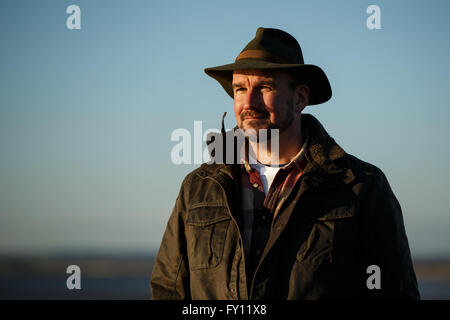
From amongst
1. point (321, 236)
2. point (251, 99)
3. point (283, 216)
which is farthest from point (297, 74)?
point (321, 236)

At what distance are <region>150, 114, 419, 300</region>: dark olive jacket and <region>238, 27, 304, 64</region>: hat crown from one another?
0.69m

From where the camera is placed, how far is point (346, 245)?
4.60 meters

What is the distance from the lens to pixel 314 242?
15.1 ft

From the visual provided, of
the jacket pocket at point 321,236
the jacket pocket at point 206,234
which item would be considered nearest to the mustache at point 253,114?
the jacket pocket at point 206,234

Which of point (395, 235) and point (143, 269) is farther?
point (143, 269)

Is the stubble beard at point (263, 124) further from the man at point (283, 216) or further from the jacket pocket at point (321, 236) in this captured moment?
the jacket pocket at point (321, 236)

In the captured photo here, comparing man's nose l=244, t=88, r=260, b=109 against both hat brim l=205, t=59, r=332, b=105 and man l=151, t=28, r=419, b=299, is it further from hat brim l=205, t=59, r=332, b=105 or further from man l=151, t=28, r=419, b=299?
hat brim l=205, t=59, r=332, b=105

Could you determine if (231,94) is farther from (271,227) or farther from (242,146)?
(271,227)

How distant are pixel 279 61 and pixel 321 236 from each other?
1.38m

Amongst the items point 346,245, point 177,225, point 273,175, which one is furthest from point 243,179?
point 346,245

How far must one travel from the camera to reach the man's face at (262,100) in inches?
195

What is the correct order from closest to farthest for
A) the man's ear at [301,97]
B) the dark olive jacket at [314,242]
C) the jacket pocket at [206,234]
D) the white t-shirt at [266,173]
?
the dark olive jacket at [314,242], the jacket pocket at [206,234], the white t-shirt at [266,173], the man's ear at [301,97]
